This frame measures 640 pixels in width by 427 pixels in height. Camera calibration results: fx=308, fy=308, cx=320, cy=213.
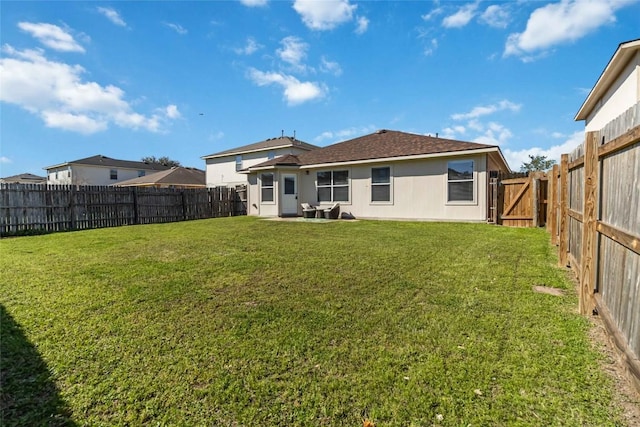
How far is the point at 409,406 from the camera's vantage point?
1860 millimetres

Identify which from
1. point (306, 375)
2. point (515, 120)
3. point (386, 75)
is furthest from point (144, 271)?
point (515, 120)

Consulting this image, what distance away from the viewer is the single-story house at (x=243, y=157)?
977 inches

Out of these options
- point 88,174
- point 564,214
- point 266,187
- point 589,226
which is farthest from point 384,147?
point 88,174

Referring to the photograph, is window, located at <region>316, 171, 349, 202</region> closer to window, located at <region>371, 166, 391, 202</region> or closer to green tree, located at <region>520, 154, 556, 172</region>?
window, located at <region>371, 166, 391, 202</region>

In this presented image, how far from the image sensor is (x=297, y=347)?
2574 mm

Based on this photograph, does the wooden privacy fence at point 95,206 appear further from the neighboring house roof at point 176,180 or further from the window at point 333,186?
the neighboring house roof at point 176,180

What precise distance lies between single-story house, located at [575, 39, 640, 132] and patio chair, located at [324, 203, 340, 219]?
9.57 m

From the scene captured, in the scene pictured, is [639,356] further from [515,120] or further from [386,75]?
[515,120]

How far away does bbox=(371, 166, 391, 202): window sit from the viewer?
13.3 metres

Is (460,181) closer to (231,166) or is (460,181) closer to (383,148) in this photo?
(383,148)

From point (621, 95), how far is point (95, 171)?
142ft

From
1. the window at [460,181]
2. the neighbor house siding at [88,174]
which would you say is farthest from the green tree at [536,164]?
the neighbor house siding at [88,174]

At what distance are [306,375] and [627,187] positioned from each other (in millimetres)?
2723

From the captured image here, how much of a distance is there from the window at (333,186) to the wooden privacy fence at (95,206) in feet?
20.3
